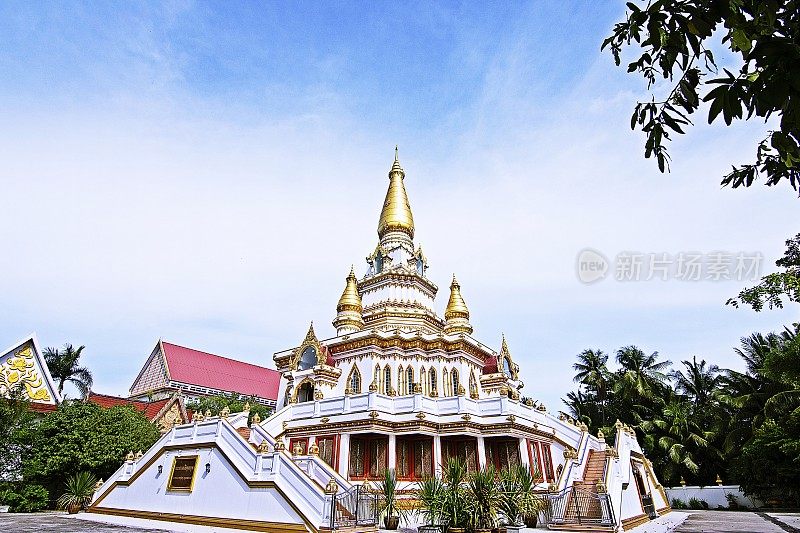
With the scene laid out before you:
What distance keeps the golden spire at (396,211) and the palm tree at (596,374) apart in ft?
57.3

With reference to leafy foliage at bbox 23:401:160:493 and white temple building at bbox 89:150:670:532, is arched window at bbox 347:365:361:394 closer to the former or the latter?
white temple building at bbox 89:150:670:532

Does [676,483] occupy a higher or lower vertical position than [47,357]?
lower

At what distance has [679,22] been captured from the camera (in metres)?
3.17

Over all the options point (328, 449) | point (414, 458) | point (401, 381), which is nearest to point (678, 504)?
point (401, 381)

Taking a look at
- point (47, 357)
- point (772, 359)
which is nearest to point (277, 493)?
point (772, 359)

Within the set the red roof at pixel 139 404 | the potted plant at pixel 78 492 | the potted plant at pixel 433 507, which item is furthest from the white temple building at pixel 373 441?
the red roof at pixel 139 404

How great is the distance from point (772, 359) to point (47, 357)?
1827 inches

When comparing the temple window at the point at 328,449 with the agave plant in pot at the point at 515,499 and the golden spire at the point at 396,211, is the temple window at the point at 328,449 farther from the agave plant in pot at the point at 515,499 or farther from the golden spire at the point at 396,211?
the golden spire at the point at 396,211

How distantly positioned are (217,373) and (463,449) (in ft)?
118

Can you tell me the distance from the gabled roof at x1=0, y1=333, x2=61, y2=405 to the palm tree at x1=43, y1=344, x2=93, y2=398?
13.4 m

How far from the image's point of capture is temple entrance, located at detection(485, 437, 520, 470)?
19.5 meters

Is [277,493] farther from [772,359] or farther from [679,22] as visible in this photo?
[772,359]

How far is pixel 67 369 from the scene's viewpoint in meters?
40.6

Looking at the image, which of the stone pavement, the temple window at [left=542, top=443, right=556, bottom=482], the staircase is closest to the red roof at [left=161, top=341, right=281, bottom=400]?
the stone pavement
